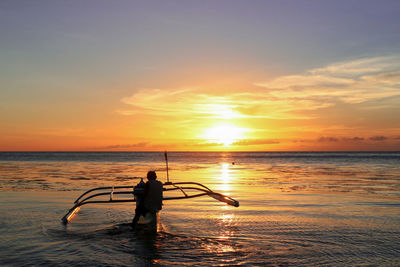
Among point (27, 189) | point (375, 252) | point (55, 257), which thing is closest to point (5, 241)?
point (55, 257)

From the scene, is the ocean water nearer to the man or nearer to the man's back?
the man

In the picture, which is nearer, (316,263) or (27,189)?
(316,263)

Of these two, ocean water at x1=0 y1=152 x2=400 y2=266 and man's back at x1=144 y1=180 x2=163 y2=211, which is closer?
ocean water at x1=0 y1=152 x2=400 y2=266

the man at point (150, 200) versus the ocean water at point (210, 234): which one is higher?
the man at point (150, 200)

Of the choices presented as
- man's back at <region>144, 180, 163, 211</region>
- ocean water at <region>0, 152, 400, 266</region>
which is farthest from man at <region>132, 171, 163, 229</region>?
ocean water at <region>0, 152, 400, 266</region>

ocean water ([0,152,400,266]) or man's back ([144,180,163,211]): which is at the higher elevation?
man's back ([144,180,163,211])

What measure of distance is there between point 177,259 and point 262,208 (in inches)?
311

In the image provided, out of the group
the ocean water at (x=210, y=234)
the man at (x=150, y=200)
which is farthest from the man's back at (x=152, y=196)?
the ocean water at (x=210, y=234)

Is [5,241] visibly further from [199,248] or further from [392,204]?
[392,204]

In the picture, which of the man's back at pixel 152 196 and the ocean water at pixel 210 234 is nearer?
the ocean water at pixel 210 234

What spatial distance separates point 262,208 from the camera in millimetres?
15336

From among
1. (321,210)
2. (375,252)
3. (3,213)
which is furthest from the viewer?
(321,210)

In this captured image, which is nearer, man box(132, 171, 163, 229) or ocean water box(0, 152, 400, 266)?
ocean water box(0, 152, 400, 266)

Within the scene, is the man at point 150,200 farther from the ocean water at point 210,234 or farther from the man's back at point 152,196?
the ocean water at point 210,234
